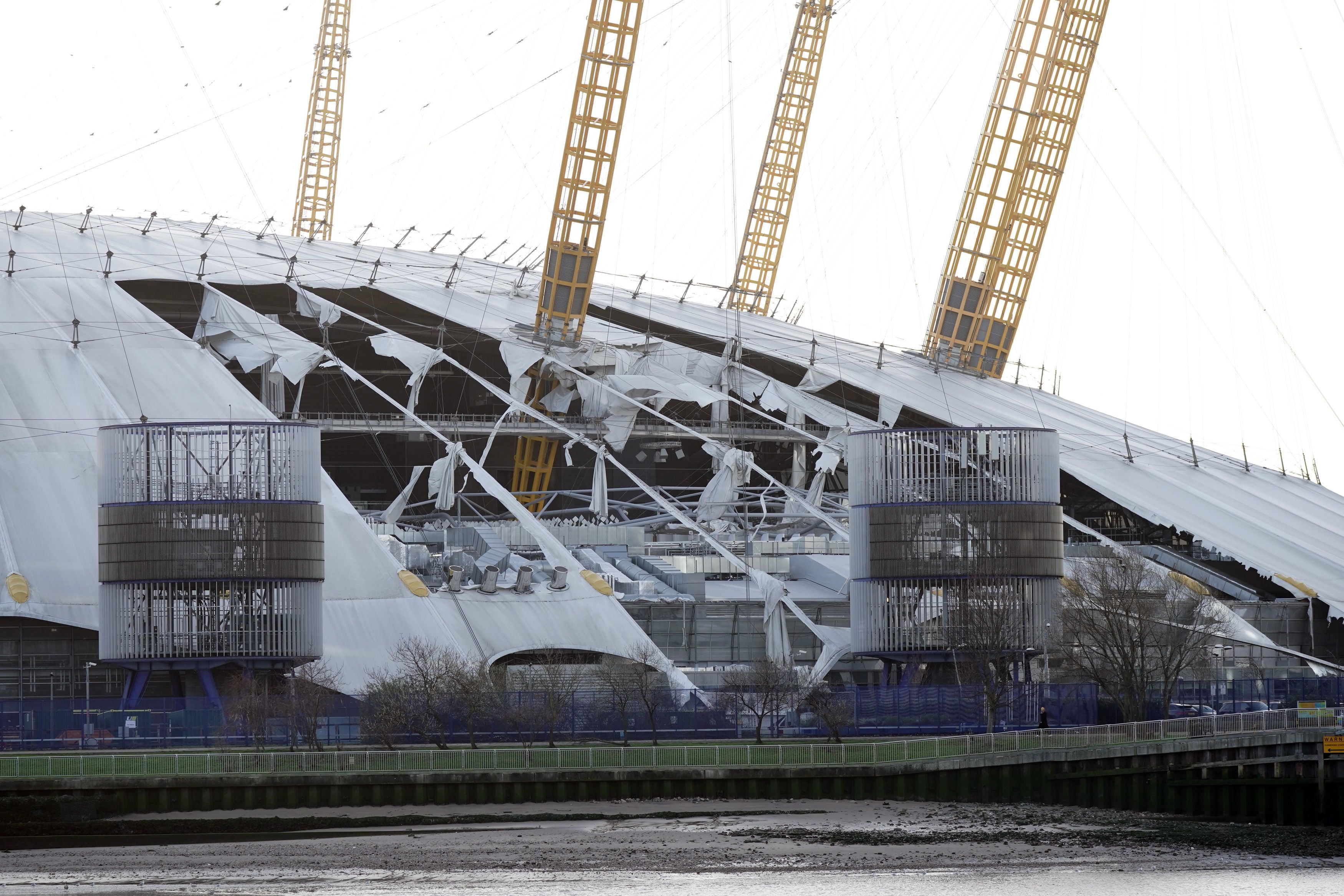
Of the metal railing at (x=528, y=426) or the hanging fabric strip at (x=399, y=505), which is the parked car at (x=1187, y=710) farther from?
the hanging fabric strip at (x=399, y=505)

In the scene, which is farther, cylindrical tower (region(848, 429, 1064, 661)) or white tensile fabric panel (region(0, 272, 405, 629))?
white tensile fabric panel (region(0, 272, 405, 629))

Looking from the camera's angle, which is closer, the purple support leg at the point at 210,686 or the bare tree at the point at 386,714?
the bare tree at the point at 386,714

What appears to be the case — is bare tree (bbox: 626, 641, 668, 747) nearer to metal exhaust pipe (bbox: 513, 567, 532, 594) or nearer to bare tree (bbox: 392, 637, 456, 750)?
metal exhaust pipe (bbox: 513, 567, 532, 594)

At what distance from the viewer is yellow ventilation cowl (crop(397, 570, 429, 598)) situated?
60.6m

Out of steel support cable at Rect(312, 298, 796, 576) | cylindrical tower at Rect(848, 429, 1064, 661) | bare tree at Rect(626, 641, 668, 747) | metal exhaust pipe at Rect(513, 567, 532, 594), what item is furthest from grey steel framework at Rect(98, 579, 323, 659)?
cylindrical tower at Rect(848, 429, 1064, 661)

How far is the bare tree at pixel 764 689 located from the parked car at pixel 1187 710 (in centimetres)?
930

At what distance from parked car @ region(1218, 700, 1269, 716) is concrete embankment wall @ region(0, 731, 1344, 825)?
9386mm

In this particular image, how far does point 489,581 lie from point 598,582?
307 centimetres

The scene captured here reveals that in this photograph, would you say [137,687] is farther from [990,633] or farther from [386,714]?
[990,633]

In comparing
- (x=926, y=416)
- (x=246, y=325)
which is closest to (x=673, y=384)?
(x=926, y=416)

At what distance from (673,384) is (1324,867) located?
1685 inches

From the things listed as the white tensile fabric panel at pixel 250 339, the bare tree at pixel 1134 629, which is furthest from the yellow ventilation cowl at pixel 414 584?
the bare tree at pixel 1134 629

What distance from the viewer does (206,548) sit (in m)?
54.0

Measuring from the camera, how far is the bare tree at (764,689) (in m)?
53.8
